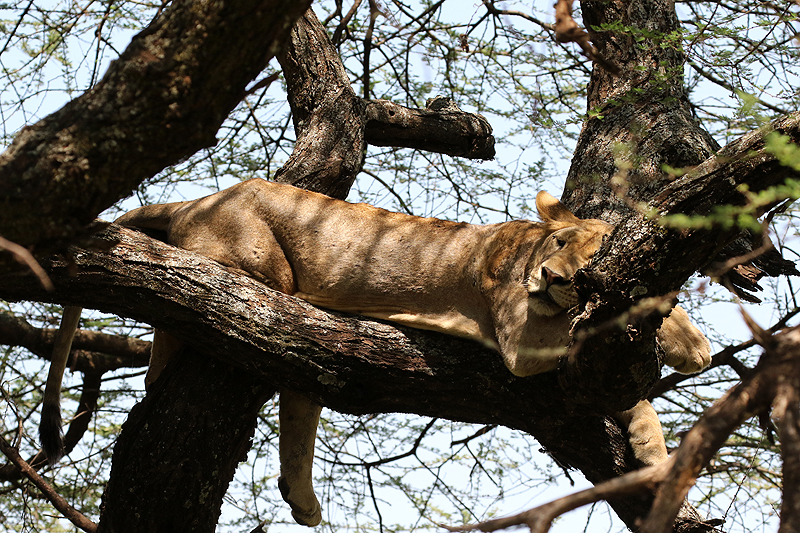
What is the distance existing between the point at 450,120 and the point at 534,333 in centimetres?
303

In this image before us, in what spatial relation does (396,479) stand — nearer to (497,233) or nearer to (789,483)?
(497,233)

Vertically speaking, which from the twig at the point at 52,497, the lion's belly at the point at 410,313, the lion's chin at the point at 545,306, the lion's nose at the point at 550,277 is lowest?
the twig at the point at 52,497

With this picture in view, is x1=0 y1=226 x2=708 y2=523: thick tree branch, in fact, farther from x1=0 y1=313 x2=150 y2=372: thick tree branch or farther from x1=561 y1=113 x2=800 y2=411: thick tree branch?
x1=0 y1=313 x2=150 y2=372: thick tree branch

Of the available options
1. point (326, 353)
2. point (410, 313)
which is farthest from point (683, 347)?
point (326, 353)

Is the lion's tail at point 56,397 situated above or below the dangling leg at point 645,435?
above

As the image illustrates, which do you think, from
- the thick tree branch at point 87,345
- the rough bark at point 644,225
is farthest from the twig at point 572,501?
the thick tree branch at point 87,345

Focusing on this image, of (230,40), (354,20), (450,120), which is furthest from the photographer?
(354,20)

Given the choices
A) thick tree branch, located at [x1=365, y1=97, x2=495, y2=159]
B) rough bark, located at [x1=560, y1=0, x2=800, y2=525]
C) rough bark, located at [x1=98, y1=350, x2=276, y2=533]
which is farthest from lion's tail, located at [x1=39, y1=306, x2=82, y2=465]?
rough bark, located at [x1=560, y1=0, x2=800, y2=525]

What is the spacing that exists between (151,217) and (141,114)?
2.80 m

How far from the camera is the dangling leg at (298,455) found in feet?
16.2

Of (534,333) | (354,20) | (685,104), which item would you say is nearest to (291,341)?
(534,333)

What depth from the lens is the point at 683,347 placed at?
3.93 m

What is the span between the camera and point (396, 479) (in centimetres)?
662

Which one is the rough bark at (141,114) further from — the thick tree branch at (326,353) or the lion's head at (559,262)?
the lion's head at (559,262)
